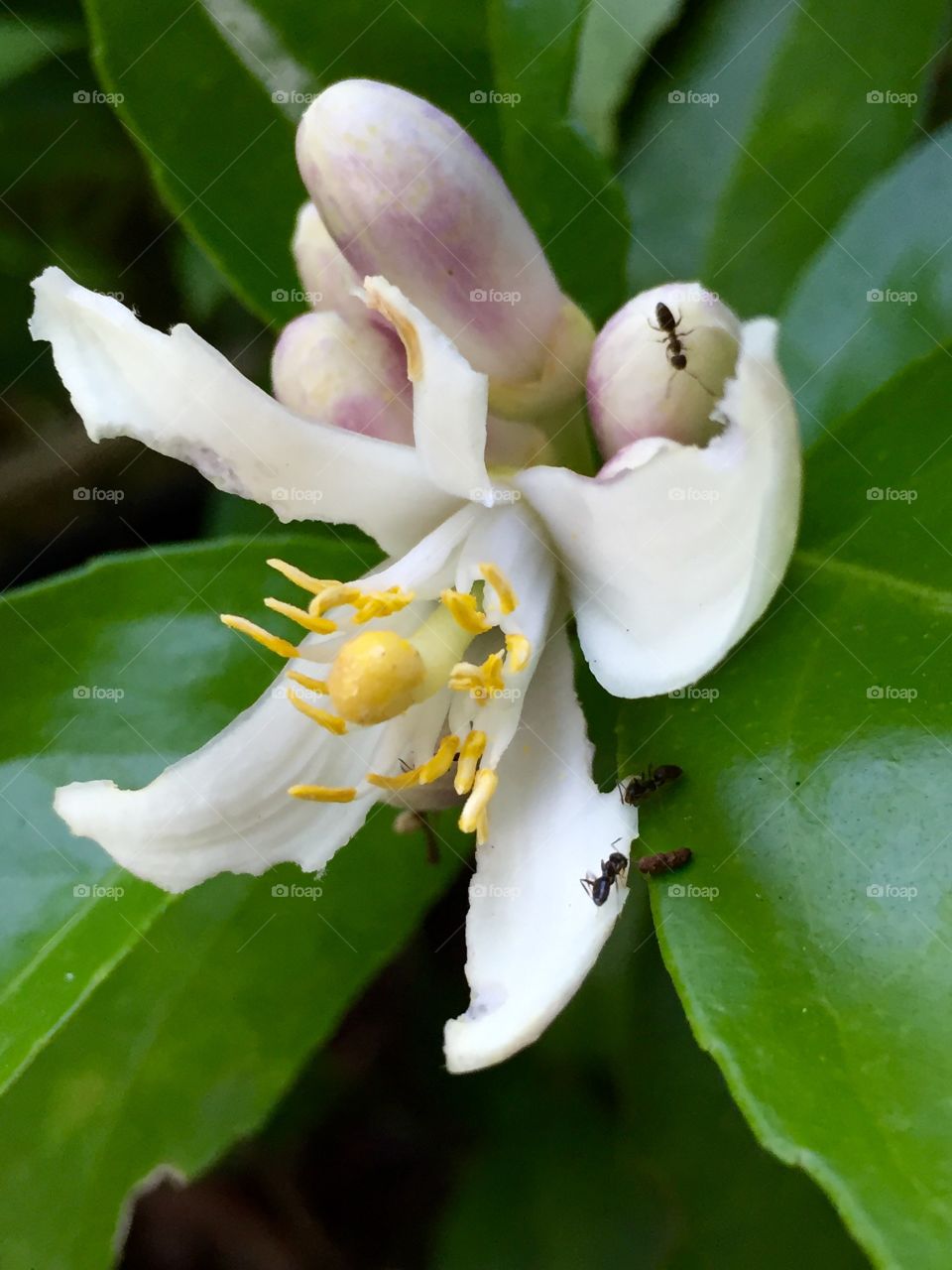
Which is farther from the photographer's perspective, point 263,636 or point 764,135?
point 764,135

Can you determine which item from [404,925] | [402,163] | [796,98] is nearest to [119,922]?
[404,925]

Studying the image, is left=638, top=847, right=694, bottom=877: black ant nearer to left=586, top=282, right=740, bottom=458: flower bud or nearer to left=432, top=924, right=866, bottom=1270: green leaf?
left=586, top=282, right=740, bottom=458: flower bud

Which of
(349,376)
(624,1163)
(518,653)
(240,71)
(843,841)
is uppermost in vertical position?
(240,71)

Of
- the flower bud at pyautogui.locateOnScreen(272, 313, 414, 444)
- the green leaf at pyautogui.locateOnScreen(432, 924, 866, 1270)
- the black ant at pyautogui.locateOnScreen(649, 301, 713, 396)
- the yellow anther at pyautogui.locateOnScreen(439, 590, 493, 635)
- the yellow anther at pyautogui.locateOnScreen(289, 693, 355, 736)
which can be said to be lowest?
the green leaf at pyautogui.locateOnScreen(432, 924, 866, 1270)

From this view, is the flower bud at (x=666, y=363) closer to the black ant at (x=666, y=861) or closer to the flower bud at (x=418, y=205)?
the flower bud at (x=418, y=205)

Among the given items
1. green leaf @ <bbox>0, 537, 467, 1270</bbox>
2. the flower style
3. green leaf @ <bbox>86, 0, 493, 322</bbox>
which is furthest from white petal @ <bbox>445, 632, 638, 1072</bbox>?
green leaf @ <bbox>86, 0, 493, 322</bbox>

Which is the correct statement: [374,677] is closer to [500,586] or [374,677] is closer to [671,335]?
[500,586]

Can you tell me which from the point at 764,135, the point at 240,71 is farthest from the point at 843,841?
the point at 240,71

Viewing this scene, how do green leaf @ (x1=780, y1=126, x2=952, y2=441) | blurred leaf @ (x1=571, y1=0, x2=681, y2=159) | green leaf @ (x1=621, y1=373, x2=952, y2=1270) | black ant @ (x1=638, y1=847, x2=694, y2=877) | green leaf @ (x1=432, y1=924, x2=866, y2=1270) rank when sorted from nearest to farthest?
green leaf @ (x1=621, y1=373, x2=952, y2=1270), black ant @ (x1=638, y1=847, x2=694, y2=877), green leaf @ (x1=780, y1=126, x2=952, y2=441), blurred leaf @ (x1=571, y1=0, x2=681, y2=159), green leaf @ (x1=432, y1=924, x2=866, y2=1270)
